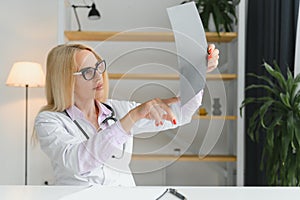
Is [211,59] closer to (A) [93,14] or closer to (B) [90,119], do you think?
(B) [90,119]

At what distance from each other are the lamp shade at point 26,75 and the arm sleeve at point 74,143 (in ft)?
5.78

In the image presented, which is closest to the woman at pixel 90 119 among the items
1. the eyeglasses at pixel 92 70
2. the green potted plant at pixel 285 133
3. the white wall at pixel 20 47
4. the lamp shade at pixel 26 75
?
the eyeglasses at pixel 92 70

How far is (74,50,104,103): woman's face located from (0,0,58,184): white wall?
2.45m

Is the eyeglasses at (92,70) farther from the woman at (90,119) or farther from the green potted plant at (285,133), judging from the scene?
the green potted plant at (285,133)

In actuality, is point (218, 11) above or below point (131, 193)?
above

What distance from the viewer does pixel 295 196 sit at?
1085 millimetres

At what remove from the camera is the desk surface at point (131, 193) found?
107 centimetres

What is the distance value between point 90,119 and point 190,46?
46 cm

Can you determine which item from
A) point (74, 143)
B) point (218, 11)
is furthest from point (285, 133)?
point (74, 143)

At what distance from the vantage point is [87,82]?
1.12 metres

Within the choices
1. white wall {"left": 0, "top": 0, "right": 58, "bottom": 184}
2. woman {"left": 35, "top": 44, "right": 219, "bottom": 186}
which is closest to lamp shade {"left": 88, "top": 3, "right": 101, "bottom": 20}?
white wall {"left": 0, "top": 0, "right": 58, "bottom": 184}

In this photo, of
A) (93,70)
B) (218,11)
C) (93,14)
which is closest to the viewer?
(93,70)

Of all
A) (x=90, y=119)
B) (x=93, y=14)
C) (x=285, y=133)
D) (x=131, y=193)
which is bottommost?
(x=285, y=133)

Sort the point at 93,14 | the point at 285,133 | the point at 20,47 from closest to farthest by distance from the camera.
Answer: the point at 285,133 → the point at 93,14 → the point at 20,47
